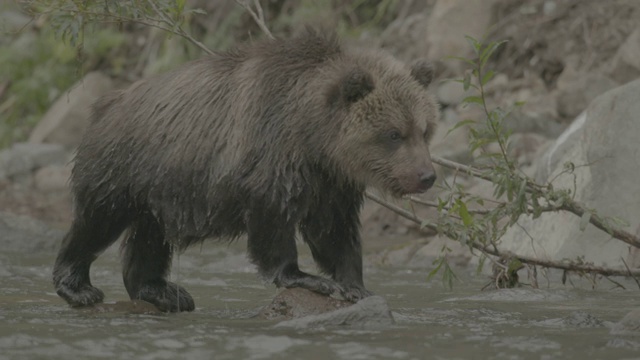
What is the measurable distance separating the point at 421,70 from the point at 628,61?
7.08 meters

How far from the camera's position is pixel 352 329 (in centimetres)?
666

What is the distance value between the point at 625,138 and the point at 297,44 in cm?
333

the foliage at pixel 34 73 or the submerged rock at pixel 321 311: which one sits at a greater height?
the foliage at pixel 34 73

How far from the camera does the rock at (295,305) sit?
24.1 ft

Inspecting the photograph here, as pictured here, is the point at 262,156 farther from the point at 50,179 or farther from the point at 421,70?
the point at 50,179

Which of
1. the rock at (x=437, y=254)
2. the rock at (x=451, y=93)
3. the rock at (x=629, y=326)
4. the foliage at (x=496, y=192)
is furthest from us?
the rock at (x=451, y=93)

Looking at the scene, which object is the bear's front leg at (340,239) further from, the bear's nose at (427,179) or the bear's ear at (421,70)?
the bear's ear at (421,70)

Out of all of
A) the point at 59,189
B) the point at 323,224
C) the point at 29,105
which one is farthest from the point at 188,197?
the point at 29,105

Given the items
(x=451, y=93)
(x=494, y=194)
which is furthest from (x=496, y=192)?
(x=451, y=93)

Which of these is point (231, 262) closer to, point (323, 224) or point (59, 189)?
point (323, 224)

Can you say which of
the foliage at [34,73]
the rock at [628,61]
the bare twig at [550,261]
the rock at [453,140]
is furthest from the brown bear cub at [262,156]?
the foliage at [34,73]

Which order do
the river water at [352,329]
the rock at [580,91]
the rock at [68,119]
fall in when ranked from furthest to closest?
1. the rock at [68,119]
2. the rock at [580,91]
3. the river water at [352,329]

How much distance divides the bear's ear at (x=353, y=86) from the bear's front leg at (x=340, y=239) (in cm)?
68

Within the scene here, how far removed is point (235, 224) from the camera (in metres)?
7.70
